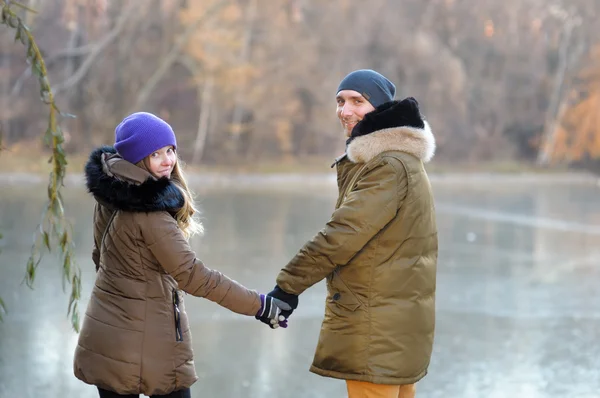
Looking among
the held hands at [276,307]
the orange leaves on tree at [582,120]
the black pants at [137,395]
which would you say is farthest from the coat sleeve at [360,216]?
the orange leaves on tree at [582,120]

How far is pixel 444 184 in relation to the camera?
31234mm

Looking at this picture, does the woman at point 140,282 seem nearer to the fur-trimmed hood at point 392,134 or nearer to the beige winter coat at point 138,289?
the beige winter coat at point 138,289

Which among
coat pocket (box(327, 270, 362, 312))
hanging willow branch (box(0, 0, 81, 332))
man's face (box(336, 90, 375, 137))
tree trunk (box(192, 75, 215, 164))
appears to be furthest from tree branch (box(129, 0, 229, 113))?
coat pocket (box(327, 270, 362, 312))

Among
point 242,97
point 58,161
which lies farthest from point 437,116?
A: point 58,161

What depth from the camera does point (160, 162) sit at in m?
3.17

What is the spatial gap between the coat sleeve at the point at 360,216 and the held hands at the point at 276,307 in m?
0.22

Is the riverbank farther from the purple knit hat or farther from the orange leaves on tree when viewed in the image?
the purple knit hat

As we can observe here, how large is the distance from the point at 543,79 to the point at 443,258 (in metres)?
36.2

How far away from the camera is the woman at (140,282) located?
3008 mm

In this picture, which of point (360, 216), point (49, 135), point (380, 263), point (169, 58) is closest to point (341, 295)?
point (380, 263)

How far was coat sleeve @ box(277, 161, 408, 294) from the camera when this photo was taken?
121 inches

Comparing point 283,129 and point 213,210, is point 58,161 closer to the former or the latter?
point 213,210

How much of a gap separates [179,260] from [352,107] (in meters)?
0.94

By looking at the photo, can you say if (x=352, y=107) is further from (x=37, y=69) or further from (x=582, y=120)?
(x=582, y=120)
